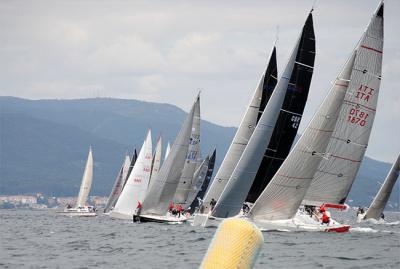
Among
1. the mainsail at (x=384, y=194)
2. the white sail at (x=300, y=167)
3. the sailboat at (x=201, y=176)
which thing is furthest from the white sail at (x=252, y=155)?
the mainsail at (x=384, y=194)

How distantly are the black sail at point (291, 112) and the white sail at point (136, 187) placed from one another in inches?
859

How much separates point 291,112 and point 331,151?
2.51m

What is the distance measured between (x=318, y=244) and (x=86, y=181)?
193 ft

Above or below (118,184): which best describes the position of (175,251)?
above

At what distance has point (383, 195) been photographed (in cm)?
6819

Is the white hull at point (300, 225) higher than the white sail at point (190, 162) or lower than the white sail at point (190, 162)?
lower

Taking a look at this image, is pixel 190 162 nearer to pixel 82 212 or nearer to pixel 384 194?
pixel 384 194

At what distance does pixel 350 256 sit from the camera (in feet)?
81.2

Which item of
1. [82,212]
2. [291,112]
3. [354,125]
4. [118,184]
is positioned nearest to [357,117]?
[354,125]

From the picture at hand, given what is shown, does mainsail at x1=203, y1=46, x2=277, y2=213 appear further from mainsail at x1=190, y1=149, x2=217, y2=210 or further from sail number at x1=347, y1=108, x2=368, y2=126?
mainsail at x1=190, y1=149, x2=217, y2=210

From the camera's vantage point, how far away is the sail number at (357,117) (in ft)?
124

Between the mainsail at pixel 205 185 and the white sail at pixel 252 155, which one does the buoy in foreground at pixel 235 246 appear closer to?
the white sail at pixel 252 155

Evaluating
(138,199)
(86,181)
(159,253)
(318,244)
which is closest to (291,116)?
(318,244)

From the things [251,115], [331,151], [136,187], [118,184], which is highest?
[251,115]
